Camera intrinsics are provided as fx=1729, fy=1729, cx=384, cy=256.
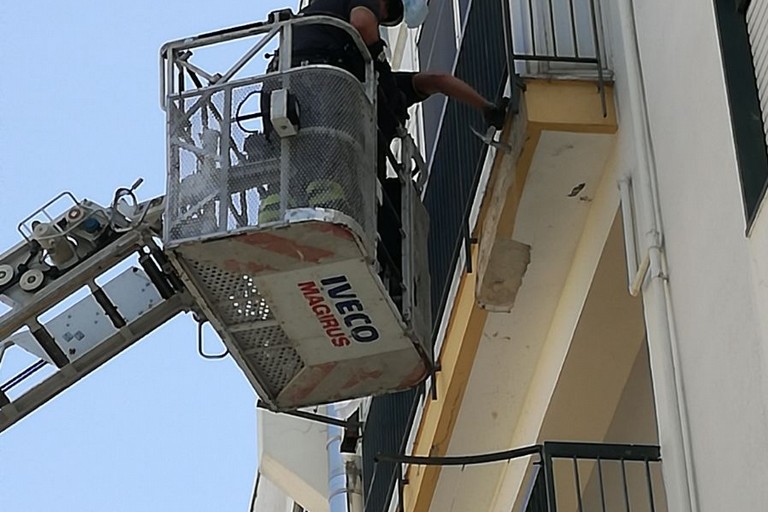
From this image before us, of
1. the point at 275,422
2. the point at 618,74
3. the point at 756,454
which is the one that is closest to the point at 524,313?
the point at 618,74

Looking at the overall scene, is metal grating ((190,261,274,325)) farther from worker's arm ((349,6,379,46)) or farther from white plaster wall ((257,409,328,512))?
white plaster wall ((257,409,328,512))

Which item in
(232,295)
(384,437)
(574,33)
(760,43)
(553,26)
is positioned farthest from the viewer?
(384,437)

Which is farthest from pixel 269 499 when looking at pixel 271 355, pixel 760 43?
pixel 760 43

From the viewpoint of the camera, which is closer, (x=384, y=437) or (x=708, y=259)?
(x=708, y=259)

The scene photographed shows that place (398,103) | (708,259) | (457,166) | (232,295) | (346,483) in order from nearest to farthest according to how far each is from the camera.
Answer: (708,259) < (232,295) < (398,103) < (457,166) < (346,483)

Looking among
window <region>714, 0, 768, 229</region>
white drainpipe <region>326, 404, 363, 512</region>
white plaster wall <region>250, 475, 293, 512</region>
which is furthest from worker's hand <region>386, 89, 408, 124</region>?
white plaster wall <region>250, 475, 293, 512</region>

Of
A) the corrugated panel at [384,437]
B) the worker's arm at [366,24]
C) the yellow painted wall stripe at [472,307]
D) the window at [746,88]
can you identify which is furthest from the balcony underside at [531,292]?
the window at [746,88]

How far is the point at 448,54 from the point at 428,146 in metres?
0.99

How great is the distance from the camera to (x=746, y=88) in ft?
25.0

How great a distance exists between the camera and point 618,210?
952cm

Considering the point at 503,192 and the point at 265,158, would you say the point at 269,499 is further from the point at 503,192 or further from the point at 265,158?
the point at 265,158

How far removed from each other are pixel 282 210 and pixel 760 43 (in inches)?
103

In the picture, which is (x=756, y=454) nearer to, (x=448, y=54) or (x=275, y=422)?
(x=448, y=54)

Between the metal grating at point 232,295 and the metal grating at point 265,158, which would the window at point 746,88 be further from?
the metal grating at point 232,295
